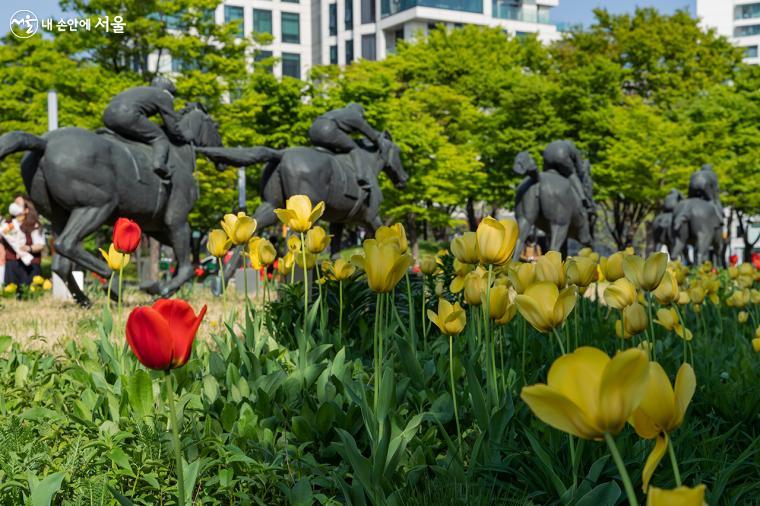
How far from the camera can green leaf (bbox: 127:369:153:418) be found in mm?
3404

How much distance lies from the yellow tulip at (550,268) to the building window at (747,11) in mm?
88819

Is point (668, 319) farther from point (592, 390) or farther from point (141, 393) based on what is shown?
point (592, 390)

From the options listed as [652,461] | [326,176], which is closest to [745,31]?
[326,176]

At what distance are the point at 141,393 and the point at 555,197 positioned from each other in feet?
35.4

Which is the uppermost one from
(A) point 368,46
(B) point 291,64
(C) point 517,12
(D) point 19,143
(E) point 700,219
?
(C) point 517,12

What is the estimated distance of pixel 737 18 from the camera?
270ft

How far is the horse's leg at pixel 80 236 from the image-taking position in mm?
8602

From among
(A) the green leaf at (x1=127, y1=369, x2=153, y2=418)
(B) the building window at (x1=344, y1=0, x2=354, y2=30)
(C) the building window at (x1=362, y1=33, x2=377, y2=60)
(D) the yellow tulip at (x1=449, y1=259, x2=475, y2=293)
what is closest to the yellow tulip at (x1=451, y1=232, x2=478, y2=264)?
(D) the yellow tulip at (x1=449, y1=259, x2=475, y2=293)

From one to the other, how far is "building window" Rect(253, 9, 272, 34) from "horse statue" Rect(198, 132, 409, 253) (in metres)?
47.3

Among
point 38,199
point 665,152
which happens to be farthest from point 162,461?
point 665,152

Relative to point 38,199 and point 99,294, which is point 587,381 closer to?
point 38,199

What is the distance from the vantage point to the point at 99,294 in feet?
35.6

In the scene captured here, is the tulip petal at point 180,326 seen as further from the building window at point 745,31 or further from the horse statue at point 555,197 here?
the building window at point 745,31

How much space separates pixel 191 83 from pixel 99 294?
15.6 m
